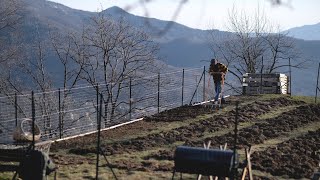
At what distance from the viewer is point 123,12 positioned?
2881 mm

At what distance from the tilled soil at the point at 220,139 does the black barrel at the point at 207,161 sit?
280 cm

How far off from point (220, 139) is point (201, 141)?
62cm

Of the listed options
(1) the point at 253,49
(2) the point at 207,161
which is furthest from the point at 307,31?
(2) the point at 207,161

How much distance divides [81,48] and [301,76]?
105 m

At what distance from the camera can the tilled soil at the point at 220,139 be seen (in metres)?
11.2

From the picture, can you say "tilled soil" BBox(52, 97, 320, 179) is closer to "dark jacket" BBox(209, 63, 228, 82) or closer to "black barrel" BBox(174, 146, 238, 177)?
"dark jacket" BBox(209, 63, 228, 82)

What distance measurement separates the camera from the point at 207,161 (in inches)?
309

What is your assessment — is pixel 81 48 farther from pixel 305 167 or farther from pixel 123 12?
pixel 123 12

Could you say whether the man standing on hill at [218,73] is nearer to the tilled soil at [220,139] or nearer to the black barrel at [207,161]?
the tilled soil at [220,139]

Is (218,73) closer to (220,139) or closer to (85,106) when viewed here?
(220,139)

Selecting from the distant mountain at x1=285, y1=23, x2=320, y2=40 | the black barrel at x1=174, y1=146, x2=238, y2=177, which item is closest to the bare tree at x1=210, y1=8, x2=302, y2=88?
the distant mountain at x1=285, y1=23, x2=320, y2=40

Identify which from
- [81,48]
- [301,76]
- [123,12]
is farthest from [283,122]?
[301,76]

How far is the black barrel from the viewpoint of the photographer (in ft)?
25.5

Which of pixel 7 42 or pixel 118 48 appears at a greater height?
pixel 7 42
